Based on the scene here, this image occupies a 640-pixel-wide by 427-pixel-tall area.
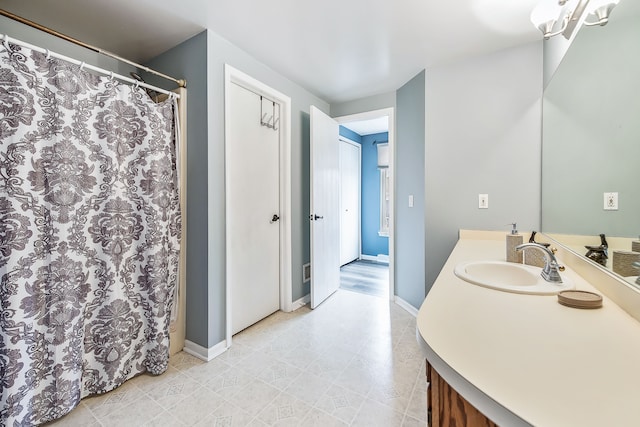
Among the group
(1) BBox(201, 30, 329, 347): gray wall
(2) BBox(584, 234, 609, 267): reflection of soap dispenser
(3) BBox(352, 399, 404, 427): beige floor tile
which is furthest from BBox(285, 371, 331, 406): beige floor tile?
(2) BBox(584, 234, 609, 267): reflection of soap dispenser

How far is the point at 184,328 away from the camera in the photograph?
1.99 m

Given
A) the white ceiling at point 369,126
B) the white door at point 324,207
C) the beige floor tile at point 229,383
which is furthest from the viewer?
the white ceiling at point 369,126

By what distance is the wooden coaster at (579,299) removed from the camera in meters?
0.81

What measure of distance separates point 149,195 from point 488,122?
2512 millimetres

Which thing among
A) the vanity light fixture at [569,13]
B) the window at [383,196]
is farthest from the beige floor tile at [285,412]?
the window at [383,196]

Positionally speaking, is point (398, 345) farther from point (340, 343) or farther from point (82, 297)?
point (82, 297)

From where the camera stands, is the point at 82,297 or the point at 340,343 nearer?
the point at 82,297

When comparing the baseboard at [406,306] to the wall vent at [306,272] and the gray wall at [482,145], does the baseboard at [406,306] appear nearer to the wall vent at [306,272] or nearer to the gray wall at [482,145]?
the gray wall at [482,145]

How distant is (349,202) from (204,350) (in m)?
3.26

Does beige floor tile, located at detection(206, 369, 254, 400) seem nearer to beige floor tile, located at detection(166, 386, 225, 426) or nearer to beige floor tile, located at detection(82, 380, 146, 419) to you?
beige floor tile, located at detection(166, 386, 225, 426)

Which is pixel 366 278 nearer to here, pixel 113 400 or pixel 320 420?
pixel 320 420

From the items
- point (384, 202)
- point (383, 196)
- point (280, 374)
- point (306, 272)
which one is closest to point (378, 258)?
point (384, 202)

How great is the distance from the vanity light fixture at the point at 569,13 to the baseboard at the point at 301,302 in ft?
8.94

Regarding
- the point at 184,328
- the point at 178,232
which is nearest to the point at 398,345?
the point at 184,328
